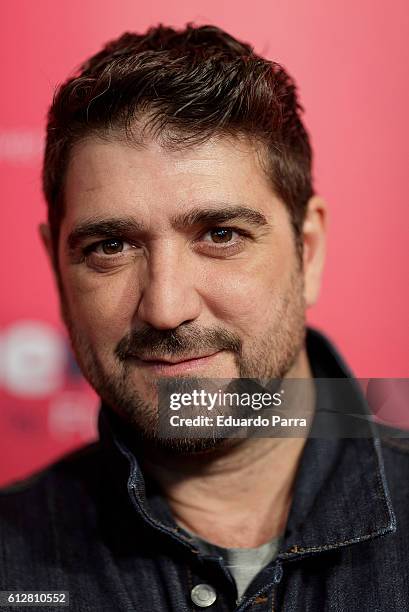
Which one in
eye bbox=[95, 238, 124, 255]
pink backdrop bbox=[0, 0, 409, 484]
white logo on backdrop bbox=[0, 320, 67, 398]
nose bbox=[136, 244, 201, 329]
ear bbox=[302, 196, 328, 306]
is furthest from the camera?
white logo on backdrop bbox=[0, 320, 67, 398]

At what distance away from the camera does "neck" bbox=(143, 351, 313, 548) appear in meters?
1.27

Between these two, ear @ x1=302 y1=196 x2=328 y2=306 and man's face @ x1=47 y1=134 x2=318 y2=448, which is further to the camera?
ear @ x1=302 y1=196 x2=328 y2=306

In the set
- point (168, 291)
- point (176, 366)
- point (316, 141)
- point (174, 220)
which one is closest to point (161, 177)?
point (174, 220)

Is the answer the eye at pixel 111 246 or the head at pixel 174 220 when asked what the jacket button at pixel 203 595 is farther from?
the eye at pixel 111 246

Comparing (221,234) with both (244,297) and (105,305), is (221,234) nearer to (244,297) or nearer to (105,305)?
(244,297)

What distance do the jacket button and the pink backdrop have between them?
67 centimetres

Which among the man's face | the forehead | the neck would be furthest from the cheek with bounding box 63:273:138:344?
the neck

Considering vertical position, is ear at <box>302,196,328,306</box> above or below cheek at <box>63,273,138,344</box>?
above

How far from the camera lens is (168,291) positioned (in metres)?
1.13

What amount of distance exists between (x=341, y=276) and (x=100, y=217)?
2.36ft

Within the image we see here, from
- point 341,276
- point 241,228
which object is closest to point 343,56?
point 341,276

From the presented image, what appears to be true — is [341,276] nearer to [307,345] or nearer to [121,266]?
[307,345]

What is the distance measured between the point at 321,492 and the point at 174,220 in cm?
48

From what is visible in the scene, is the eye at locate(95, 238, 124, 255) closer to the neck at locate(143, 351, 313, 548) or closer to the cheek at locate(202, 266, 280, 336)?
the cheek at locate(202, 266, 280, 336)
